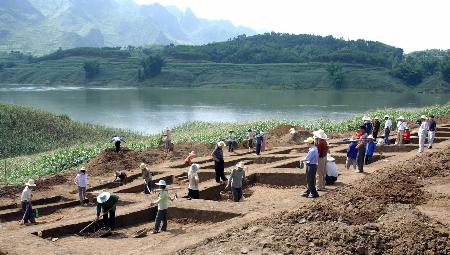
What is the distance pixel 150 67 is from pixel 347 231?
102 m

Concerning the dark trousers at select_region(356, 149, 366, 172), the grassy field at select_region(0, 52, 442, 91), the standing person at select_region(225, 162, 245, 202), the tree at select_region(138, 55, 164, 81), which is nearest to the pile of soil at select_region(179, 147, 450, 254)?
the standing person at select_region(225, 162, 245, 202)

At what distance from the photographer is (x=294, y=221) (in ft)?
33.6

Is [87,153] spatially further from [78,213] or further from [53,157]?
[78,213]

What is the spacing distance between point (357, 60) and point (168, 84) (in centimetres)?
4152

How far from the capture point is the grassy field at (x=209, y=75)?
9869cm

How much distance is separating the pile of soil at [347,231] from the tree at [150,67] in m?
98.8

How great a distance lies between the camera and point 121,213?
13672 mm

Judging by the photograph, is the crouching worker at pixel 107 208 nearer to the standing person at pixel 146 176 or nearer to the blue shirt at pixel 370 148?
the standing person at pixel 146 176

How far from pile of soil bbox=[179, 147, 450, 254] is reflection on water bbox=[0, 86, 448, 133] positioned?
132 ft

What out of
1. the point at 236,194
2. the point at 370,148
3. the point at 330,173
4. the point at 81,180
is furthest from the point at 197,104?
the point at 330,173

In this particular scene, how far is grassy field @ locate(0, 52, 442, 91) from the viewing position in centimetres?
9869

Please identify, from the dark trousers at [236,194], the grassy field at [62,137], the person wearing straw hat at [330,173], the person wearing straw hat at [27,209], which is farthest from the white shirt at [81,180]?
the person wearing straw hat at [330,173]

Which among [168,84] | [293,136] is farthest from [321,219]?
[168,84]

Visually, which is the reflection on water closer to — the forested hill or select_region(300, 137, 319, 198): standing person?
the forested hill
